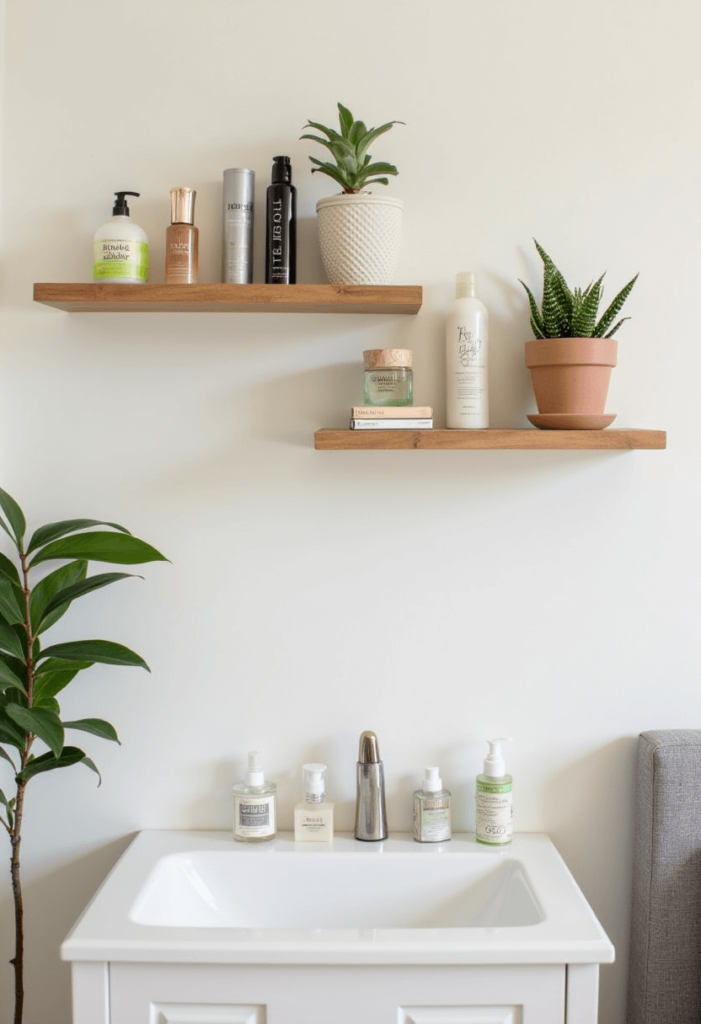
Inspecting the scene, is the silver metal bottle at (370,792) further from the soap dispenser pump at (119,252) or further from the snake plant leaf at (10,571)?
the soap dispenser pump at (119,252)

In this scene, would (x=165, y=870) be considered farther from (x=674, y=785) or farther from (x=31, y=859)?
(x=674, y=785)

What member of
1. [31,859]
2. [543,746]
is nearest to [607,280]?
[543,746]

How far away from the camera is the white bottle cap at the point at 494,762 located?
163 cm

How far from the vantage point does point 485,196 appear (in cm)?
169

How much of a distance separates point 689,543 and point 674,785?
0.40 m

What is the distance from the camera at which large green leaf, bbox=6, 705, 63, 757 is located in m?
1.38

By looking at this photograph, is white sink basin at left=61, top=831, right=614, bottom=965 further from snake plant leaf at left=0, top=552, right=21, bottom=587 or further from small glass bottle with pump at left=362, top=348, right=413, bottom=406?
small glass bottle with pump at left=362, top=348, right=413, bottom=406

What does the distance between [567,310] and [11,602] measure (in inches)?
38.8

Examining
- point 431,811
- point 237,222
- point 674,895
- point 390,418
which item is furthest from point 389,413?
point 674,895

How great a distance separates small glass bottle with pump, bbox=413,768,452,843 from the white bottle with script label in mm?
578

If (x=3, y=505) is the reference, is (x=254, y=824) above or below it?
below

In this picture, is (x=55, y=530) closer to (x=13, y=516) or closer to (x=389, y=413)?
(x=13, y=516)

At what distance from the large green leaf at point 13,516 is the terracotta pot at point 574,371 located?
2.75 feet

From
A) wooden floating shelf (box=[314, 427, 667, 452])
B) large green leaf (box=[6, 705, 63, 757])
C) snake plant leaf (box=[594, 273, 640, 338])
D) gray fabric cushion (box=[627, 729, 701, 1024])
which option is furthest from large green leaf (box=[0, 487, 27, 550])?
gray fabric cushion (box=[627, 729, 701, 1024])
